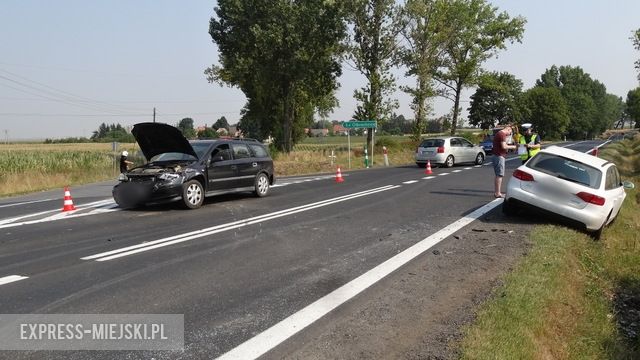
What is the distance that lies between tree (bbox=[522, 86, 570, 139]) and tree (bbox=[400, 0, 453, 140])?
60.6 metres

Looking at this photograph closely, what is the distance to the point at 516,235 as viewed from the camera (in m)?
8.27

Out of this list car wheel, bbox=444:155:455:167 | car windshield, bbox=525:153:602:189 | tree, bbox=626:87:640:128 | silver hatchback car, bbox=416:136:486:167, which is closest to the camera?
car windshield, bbox=525:153:602:189

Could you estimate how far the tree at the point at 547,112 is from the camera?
98.3 metres

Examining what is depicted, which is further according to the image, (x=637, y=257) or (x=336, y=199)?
(x=336, y=199)

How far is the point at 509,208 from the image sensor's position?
9.92 m

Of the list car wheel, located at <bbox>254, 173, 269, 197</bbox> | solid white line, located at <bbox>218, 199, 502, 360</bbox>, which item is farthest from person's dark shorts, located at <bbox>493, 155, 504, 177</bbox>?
car wheel, located at <bbox>254, 173, 269, 197</bbox>

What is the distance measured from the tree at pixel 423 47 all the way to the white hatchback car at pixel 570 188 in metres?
32.0

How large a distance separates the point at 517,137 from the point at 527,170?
431 cm

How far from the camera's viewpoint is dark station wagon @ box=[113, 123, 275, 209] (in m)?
11.2

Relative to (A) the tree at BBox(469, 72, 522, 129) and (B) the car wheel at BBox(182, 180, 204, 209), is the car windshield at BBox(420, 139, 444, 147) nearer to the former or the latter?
(B) the car wheel at BBox(182, 180, 204, 209)

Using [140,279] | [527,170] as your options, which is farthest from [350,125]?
[140,279]

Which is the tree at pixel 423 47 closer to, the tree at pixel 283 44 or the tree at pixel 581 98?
the tree at pixel 283 44

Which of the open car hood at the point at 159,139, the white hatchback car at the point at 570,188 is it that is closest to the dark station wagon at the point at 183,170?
the open car hood at the point at 159,139

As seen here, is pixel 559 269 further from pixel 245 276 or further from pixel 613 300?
pixel 245 276
